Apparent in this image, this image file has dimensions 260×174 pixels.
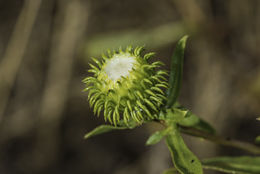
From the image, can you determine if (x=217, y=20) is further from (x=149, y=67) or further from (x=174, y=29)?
(x=149, y=67)

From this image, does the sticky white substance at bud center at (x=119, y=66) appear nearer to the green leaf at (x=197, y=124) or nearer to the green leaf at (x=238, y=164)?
the green leaf at (x=197, y=124)

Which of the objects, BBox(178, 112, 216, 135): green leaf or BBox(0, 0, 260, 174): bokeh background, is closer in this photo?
BBox(178, 112, 216, 135): green leaf

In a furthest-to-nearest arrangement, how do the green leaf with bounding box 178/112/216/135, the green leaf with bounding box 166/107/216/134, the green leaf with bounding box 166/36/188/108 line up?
the green leaf with bounding box 178/112/216/135
the green leaf with bounding box 166/36/188/108
the green leaf with bounding box 166/107/216/134

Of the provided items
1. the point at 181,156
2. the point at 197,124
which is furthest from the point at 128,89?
the point at 197,124

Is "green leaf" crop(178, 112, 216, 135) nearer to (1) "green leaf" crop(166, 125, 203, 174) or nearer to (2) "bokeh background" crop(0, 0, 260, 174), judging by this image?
(1) "green leaf" crop(166, 125, 203, 174)

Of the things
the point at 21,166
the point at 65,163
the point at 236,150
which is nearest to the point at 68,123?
the point at 65,163

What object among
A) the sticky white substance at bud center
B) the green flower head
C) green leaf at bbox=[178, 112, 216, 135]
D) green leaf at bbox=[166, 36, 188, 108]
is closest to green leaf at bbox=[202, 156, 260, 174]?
green leaf at bbox=[178, 112, 216, 135]

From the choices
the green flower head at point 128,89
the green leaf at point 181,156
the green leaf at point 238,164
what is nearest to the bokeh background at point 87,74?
the green leaf at point 238,164
